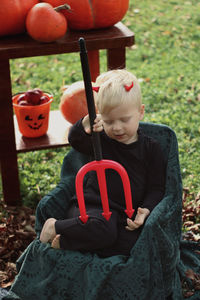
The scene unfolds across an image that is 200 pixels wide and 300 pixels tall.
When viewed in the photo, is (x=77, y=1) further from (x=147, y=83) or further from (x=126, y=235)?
(x=147, y=83)

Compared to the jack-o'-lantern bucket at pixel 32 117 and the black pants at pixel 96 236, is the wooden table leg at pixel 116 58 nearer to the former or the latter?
the jack-o'-lantern bucket at pixel 32 117

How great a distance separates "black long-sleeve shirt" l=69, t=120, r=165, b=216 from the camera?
255 cm

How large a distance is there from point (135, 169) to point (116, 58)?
Result: 842 mm

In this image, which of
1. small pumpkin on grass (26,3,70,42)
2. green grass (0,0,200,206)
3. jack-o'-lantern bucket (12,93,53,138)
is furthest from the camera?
green grass (0,0,200,206)

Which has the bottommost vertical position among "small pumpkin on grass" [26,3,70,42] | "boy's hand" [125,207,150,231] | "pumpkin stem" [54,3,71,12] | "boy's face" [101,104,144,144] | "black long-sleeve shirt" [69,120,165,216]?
"boy's hand" [125,207,150,231]

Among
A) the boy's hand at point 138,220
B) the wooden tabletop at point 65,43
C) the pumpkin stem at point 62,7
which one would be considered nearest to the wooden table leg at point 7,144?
the wooden tabletop at point 65,43

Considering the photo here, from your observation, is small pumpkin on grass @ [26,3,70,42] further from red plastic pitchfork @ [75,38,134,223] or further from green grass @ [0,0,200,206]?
green grass @ [0,0,200,206]

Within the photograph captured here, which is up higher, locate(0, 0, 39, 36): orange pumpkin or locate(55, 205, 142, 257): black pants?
locate(0, 0, 39, 36): orange pumpkin

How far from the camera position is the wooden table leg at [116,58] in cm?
301

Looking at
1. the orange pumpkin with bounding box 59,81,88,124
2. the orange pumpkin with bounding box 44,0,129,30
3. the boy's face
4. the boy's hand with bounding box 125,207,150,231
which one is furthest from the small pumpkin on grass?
the boy's hand with bounding box 125,207,150,231

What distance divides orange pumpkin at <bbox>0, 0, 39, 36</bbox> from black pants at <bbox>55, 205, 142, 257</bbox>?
1.20m

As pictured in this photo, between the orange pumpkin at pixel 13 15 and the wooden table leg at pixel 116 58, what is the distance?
1.88ft

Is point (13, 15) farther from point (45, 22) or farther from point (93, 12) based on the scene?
point (93, 12)

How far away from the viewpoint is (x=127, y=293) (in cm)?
226
